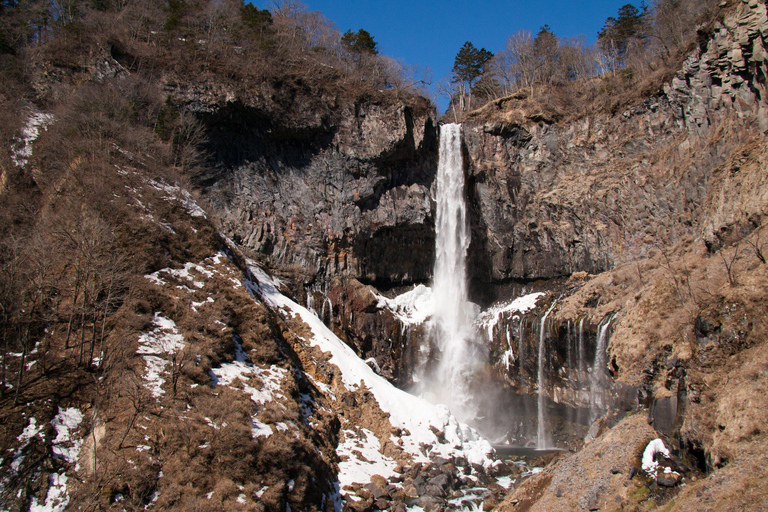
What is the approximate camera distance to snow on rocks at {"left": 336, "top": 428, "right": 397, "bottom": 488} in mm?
14156

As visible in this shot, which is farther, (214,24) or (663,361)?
(214,24)

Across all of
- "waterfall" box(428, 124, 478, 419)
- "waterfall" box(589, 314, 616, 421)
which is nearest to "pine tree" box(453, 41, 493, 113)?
"waterfall" box(428, 124, 478, 419)

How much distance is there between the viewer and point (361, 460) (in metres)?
15.2

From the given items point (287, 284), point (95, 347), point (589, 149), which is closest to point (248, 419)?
point (95, 347)

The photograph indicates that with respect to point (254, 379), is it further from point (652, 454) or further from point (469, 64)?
point (469, 64)

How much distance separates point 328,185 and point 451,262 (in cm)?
1049

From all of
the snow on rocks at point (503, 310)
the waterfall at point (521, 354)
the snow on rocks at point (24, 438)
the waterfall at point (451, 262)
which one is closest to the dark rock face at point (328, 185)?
the waterfall at point (451, 262)

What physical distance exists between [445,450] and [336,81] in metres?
26.0

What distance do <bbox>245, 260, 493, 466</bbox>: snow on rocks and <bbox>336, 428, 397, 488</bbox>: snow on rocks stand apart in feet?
3.57

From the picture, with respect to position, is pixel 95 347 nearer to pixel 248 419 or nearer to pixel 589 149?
pixel 248 419

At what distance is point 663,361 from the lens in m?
12.9

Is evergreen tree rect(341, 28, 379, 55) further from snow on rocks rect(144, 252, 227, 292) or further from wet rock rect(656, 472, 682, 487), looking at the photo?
wet rock rect(656, 472, 682, 487)

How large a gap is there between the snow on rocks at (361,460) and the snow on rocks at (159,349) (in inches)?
258

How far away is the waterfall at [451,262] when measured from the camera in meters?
28.9
